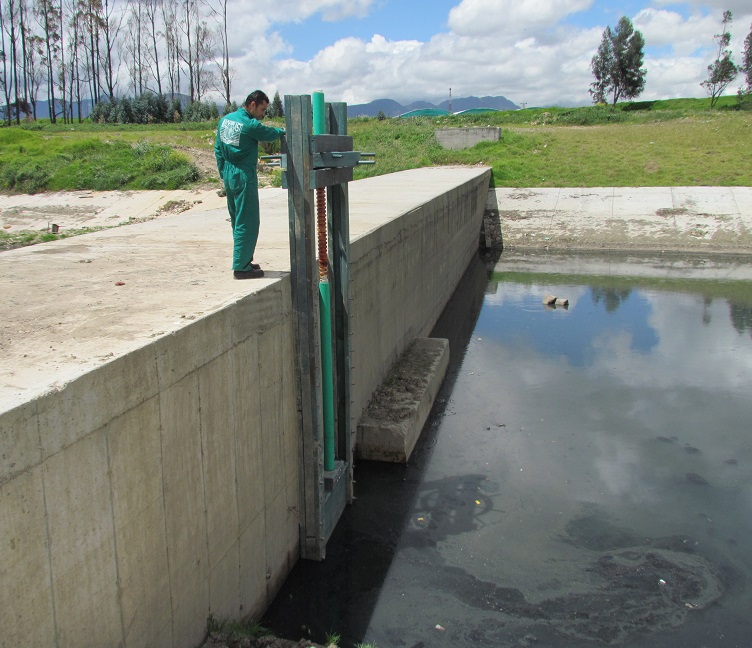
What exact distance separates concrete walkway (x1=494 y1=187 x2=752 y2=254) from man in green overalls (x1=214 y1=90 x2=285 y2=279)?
20249 millimetres

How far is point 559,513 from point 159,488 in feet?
15.1

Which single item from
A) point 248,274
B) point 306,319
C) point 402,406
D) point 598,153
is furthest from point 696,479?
point 598,153

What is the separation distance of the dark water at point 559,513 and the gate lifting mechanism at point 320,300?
604 millimetres

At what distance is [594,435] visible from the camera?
9258 mm

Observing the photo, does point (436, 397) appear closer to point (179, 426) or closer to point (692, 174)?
point (179, 426)

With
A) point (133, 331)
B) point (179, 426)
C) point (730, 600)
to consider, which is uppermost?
point (133, 331)

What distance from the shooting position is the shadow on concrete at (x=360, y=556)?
560 cm

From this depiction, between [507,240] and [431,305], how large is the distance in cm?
1197

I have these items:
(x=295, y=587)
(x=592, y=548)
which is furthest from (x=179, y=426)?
(x=592, y=548)

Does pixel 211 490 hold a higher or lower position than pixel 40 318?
lower

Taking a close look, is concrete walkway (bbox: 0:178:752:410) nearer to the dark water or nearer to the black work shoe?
the black work shoe

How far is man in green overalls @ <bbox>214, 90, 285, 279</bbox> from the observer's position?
5332 mm

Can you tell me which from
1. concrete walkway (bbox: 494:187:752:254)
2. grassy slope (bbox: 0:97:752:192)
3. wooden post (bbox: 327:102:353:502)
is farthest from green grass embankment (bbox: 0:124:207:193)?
wooden post (bbox: 327:102:353:502)

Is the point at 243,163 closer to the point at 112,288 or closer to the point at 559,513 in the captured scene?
the point at 112,288
